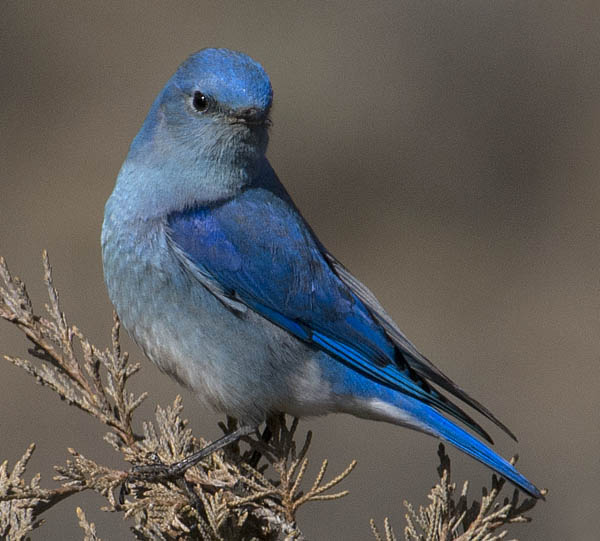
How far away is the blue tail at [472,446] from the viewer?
319 cm

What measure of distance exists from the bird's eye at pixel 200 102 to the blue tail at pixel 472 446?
131 centimetres

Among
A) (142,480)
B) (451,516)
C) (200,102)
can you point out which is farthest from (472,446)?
(200,102)

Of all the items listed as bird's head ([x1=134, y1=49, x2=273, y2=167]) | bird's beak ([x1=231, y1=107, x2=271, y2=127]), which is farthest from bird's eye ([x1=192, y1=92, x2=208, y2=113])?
bird's beak ([x1=231, y1=107, x2=271, y2=127])

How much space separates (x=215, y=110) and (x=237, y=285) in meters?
0.62

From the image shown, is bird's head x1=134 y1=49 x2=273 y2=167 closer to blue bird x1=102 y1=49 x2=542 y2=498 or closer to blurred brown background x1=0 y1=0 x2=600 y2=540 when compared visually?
blue bird x1=102 y1=49 x2=542 y2=498

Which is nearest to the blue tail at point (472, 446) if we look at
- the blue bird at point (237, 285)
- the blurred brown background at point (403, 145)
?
the blue bird at point (237, 285)

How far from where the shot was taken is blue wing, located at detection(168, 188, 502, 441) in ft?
11.6

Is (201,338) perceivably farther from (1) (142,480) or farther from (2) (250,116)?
(2) (250,116)

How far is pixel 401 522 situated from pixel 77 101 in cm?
408

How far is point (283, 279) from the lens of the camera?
142 inches

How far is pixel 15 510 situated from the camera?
305 centimetres

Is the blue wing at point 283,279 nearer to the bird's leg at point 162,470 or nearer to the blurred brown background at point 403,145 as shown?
the bird's leg at point 162,470

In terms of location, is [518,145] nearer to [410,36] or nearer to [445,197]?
[445,197]

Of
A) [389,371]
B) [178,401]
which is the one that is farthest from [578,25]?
[178,401]
